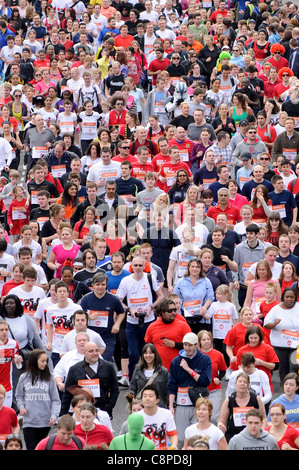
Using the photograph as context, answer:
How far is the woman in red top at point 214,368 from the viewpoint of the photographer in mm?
12031

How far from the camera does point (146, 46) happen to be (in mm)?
24672

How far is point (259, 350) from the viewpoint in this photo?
40.7 ft

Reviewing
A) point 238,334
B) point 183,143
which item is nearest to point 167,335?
point 238,334

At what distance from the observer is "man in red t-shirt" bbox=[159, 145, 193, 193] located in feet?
56.7

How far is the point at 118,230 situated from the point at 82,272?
1.73m

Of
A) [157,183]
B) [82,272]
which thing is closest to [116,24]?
[157,183]

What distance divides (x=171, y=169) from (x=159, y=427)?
7.10 meters

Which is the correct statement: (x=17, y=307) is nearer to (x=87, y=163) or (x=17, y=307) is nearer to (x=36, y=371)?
(x=36, y=371)

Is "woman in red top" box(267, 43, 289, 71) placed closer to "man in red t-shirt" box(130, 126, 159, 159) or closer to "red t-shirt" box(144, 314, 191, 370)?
"man in red t-shirt" box(130, 126, 159, 159)

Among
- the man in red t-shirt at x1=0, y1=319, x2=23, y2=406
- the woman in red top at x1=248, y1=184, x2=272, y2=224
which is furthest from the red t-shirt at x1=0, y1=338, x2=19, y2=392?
the woman in red top at x1=248, y1=184, x2=272, y2=224

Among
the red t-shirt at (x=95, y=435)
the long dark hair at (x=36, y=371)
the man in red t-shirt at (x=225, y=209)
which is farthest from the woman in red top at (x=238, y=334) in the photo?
the man in red t-shirt at (x=225, y=209)

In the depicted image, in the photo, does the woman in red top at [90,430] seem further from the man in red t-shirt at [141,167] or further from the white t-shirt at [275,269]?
the man in red t-shirt at [141,167]

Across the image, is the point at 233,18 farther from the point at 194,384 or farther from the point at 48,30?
the point at 194,384

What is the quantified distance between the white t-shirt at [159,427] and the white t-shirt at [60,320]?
7.88ft
